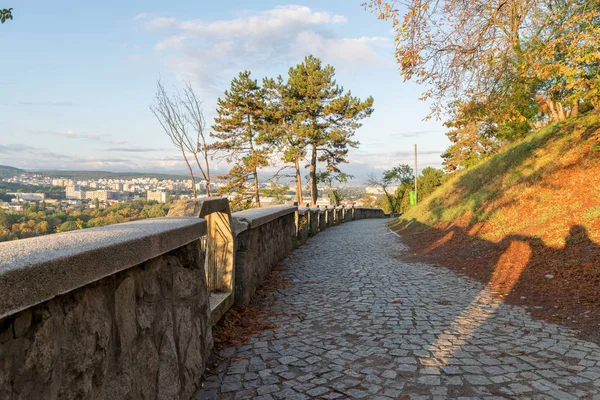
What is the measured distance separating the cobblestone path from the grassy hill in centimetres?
82

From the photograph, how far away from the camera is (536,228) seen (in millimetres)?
9172

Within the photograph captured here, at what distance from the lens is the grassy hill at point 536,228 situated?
6125 millimetres

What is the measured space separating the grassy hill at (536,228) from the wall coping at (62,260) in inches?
185

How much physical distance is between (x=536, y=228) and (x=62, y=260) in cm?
966

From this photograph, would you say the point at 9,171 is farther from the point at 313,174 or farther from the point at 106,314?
the point at 313,174

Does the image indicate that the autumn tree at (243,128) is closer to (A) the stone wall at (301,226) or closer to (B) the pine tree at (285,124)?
(B) the pine tree at (285,124)

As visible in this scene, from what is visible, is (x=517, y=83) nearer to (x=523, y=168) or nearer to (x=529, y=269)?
(x=529, y=269)

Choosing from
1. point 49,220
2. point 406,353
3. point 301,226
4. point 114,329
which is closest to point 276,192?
point 301,226

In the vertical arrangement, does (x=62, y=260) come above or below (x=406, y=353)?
above

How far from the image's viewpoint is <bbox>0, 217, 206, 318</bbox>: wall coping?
4.39ft

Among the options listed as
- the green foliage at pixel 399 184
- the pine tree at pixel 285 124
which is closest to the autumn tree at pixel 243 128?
the pine tree at pixel 285 124

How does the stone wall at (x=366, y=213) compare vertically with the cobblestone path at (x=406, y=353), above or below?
below

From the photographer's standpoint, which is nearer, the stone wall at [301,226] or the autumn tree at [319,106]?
the stone wall at [301,226]

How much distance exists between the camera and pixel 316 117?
36.1 metres
